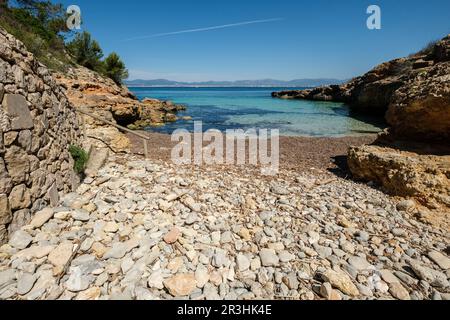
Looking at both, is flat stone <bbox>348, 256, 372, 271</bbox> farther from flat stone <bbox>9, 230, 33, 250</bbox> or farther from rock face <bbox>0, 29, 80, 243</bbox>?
rock face <bbox>0, 29, 80, 243</bbox>

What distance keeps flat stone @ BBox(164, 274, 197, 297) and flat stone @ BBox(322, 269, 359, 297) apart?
1849 mm

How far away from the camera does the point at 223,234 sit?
4129 millimetres

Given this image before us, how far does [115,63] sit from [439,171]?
3509 centimetres

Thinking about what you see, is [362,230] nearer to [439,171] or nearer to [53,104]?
[439,171]

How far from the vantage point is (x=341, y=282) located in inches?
120

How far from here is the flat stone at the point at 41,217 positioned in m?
3.61

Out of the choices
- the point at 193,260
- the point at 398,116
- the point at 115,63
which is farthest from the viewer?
the point at 115,63

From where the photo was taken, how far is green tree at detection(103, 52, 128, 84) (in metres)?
30.2

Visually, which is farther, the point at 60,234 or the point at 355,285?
the point at 60,234

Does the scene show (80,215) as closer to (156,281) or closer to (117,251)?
(117,251)

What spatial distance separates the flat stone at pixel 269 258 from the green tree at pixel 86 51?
30.8 meters

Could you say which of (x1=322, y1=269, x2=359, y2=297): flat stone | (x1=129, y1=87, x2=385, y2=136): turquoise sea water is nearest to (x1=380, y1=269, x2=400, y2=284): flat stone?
(x1=322, y1=269, x2=359, y2=297): flat stone

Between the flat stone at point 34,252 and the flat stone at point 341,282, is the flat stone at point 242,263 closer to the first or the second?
the flat stone at point 341,282
